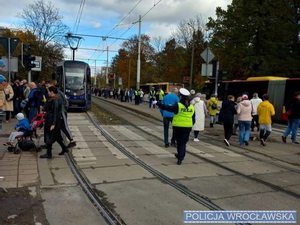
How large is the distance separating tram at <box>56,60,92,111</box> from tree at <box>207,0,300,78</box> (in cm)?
2042

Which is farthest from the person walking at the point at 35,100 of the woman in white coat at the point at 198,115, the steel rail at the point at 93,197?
the woman in white coat at the point at 198,115

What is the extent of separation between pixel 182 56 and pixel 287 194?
55.5 metres

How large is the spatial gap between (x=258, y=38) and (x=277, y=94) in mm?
18478

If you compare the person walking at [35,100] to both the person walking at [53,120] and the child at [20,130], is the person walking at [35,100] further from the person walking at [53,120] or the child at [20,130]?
the person walking at [53,120]

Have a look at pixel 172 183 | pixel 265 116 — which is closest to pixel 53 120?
pixel 172 183

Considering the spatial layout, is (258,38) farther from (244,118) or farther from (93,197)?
(93,197)

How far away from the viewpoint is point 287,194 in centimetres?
762

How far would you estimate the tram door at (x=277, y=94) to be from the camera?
1116 inches

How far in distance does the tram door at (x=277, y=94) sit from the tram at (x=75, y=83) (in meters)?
12.0

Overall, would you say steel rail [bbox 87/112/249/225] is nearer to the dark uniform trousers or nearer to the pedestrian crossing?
the pedestrian crossing

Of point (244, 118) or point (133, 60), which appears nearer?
point (244, 118)

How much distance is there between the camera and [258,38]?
150 ft

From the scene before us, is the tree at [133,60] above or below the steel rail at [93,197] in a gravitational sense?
above

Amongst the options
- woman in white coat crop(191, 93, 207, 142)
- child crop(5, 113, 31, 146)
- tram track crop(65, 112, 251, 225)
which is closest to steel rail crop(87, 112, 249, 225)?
tram track crop(65, 112, 251, 225)
